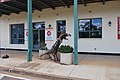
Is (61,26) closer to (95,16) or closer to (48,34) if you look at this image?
(48,34)

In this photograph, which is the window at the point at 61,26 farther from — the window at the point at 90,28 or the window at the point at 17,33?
the window at the point at 17,33

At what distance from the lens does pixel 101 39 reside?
12047 millimetres

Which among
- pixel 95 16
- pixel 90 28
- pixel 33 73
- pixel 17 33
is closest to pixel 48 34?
pixel 90 28

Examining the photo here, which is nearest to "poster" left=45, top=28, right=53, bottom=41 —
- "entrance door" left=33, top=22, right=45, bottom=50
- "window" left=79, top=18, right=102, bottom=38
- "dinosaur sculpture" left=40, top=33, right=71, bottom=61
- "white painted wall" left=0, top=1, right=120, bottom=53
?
"white painted wall" left=0, top=1, right=120, bottom=53

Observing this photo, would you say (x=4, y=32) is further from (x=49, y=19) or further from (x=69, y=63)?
(x=69, y=63)

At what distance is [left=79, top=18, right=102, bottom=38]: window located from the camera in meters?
12.3

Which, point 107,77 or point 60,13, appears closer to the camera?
point 107,77

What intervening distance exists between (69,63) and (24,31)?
377 inches

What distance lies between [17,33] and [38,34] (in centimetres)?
330

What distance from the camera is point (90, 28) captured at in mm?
12836

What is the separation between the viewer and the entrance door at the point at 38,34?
1501cm

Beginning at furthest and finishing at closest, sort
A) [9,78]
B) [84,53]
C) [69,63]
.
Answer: [84,53] → [69,63] → [9,78]

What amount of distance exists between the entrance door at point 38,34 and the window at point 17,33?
1.86 metres

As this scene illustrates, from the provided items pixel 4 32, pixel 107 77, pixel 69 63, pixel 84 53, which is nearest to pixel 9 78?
pixel 69 63
